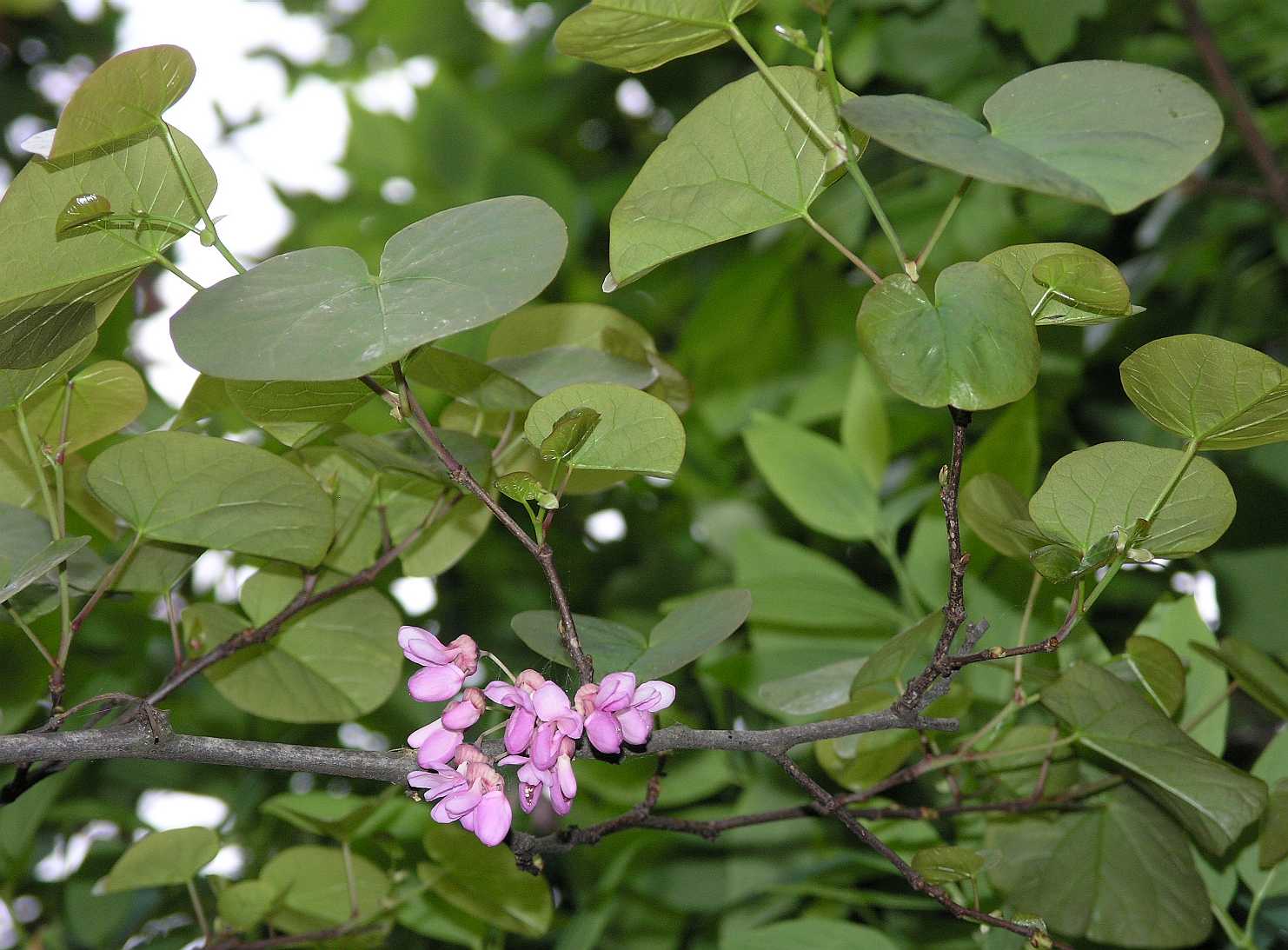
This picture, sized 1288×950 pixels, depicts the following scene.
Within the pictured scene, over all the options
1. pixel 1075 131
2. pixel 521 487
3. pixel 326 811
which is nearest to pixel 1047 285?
pixel 1075 131

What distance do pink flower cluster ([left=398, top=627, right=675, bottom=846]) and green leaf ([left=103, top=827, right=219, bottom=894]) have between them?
0.16 metres

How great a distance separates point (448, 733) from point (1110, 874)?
A: 26cm

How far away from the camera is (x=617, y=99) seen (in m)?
0.98

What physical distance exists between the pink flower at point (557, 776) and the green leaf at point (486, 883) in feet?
0.50

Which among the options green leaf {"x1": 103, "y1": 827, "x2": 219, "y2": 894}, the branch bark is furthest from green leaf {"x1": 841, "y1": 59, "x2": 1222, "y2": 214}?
the branch bark

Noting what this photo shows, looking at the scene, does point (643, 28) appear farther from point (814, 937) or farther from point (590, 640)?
point (814, 937)

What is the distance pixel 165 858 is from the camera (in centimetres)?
41

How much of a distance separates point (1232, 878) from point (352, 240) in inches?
25.8

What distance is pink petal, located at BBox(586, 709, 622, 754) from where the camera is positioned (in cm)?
27

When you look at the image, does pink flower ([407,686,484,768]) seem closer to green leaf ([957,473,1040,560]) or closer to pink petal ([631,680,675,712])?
pink petal ([631,680,675,712])

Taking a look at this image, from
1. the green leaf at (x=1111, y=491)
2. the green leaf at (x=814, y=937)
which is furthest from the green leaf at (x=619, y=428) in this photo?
the green leaf at (x=814, y=937)

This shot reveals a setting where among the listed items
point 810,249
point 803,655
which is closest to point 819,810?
point 803,655

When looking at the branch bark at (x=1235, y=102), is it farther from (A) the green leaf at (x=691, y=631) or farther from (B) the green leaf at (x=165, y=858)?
(B) the green leaf at (x=165, y=858)

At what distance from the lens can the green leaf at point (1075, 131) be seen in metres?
0.23
